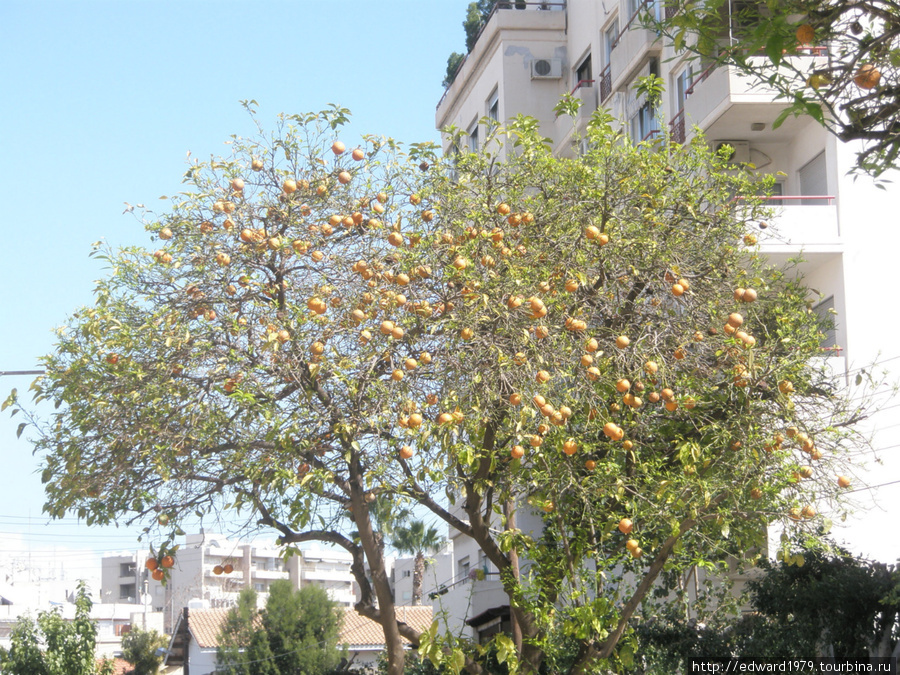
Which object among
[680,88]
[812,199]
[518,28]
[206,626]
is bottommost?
[206,626]

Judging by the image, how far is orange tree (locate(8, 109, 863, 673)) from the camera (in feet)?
28.0

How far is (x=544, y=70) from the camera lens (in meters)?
24.5

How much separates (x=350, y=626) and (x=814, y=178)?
27853mm

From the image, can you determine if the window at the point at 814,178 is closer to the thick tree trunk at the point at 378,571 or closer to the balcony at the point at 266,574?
the thick tree trunk at the point at 378,571

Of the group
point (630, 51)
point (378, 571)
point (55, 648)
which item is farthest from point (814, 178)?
point (55, 648)

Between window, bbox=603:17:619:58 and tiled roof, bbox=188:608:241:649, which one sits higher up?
window, bbox=603:17:619:58

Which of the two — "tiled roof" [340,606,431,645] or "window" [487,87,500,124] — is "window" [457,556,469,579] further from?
"window" [487,87,500,124]

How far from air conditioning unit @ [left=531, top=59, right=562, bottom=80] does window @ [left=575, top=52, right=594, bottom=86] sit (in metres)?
0.44

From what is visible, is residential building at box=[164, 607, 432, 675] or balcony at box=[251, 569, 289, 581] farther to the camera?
balcony at box=[251, 569, 289, 581]

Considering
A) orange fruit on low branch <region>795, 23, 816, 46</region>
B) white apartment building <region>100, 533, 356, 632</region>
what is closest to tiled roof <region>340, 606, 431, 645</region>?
orange fruit on low branch <region>795, 23, 816, 46</region>

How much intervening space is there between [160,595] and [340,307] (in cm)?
9397

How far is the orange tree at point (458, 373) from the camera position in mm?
8547

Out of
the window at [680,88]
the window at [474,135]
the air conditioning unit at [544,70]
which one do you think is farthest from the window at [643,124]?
the window at [474,135]

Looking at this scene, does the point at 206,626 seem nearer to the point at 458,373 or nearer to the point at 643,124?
the point at 643,124
